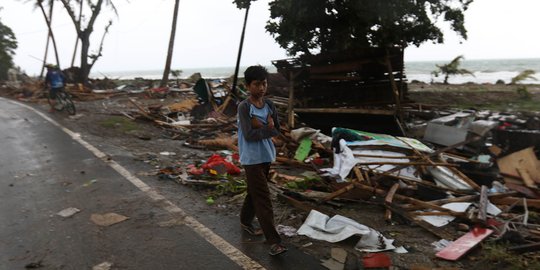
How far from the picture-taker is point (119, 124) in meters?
12.1

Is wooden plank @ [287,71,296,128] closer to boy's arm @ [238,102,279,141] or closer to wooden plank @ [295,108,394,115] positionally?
wooden plank @ [295,108,394,115]

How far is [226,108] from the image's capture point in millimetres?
13312

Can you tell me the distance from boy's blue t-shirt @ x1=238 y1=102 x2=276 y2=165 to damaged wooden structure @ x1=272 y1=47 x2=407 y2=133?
5.97 metres

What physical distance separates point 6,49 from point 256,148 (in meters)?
46.9

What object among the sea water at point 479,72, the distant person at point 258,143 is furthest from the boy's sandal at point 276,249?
the sea water at point 479,72

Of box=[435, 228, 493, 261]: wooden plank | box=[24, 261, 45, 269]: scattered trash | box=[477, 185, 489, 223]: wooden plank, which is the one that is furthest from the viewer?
box=[477, 185, 489, 223]: wooden plank

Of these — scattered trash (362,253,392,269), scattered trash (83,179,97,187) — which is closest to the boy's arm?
scattered trash (362,253,392,269)

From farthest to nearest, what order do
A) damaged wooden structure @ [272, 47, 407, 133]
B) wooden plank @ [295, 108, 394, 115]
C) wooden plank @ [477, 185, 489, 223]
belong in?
damaged wooden structure @ [272, 47, 407, 133]
wooden plank @ [295, 108, 394, 115]
wooden plank @ [477, 185, 489, 223]

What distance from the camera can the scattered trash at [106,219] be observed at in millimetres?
4477

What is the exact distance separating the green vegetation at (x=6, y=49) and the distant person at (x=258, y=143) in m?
43.4

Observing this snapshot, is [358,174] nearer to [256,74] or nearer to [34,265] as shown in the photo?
[256,74]

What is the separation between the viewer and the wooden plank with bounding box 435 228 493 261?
358cm

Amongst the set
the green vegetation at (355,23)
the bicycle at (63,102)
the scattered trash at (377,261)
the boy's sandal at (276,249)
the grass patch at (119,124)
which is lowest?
the scattered trash at (377,261)

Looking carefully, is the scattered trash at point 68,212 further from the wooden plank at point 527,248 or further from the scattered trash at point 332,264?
the wooden plank at point 527,248
